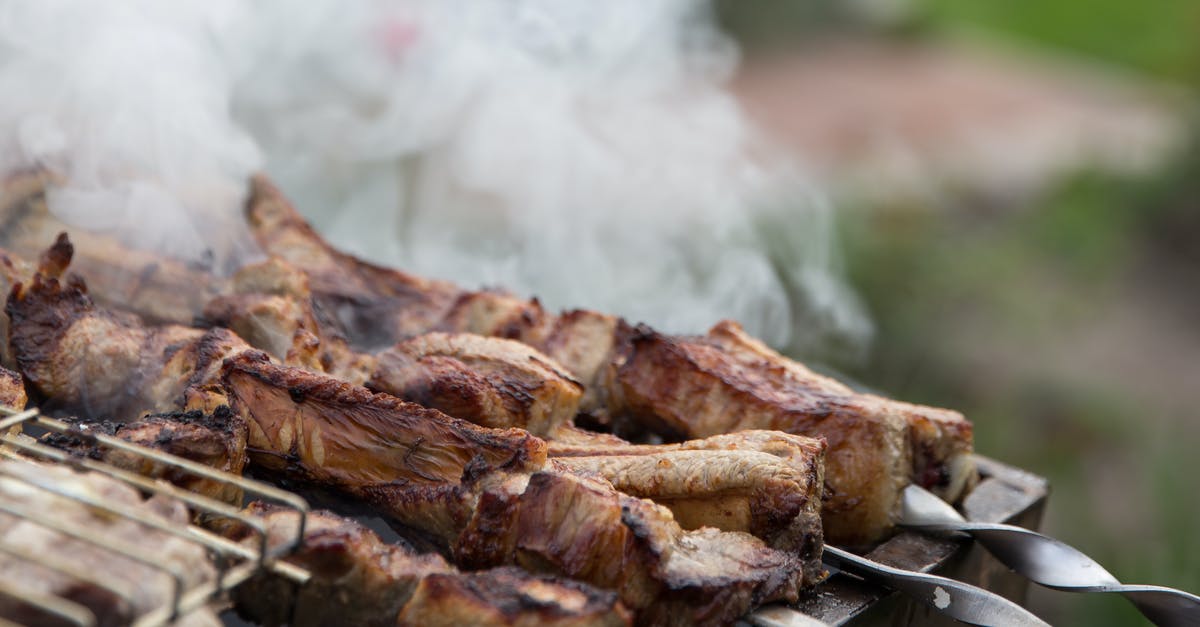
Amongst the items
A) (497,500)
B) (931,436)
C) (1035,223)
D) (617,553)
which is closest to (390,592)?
(497,500)

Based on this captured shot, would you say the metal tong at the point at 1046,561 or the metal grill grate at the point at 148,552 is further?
the metal tong at the point at 1046,561

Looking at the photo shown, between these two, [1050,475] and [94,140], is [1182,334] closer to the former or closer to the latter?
[1050,475]

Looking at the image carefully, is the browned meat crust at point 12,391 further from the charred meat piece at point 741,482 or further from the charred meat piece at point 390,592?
the charred meat piece at point 741,482

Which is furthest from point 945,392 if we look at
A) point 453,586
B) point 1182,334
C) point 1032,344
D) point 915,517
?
point 453,586

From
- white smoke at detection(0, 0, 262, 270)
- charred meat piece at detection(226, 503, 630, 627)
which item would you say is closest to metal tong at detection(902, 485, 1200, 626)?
charred meat piece at detection(226, 503, 630, 627)

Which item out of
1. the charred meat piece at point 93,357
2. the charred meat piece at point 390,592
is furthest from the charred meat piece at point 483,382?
the charred meat piece at point 390,592

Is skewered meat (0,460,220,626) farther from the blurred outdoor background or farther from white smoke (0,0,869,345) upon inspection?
the blurred outdoor background
